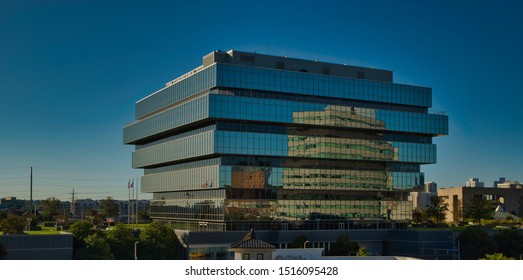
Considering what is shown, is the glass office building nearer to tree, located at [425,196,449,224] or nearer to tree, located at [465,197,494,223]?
tree, located at [425,196,449,224]

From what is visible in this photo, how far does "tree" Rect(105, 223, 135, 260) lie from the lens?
64000 millimetres

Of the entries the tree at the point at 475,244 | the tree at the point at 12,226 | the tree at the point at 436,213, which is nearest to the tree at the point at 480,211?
the tree at the point at 436,213

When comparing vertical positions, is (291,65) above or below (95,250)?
above

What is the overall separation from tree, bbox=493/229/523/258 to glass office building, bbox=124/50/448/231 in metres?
17.8

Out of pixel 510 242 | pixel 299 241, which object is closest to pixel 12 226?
pixel 299 241

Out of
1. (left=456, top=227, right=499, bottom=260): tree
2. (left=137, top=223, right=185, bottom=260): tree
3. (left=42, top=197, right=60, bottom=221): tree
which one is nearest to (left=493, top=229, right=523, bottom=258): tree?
(left=456, top=227, right=499, bottom=260): tree

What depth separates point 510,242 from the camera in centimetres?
7706

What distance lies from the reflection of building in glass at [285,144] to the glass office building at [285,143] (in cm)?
13

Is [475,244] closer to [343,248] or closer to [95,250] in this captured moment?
[343,248]

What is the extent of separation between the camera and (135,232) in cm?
7381

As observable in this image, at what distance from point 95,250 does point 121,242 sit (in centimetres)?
384

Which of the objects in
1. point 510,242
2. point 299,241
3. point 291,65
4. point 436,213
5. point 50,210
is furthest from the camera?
point 50,210
